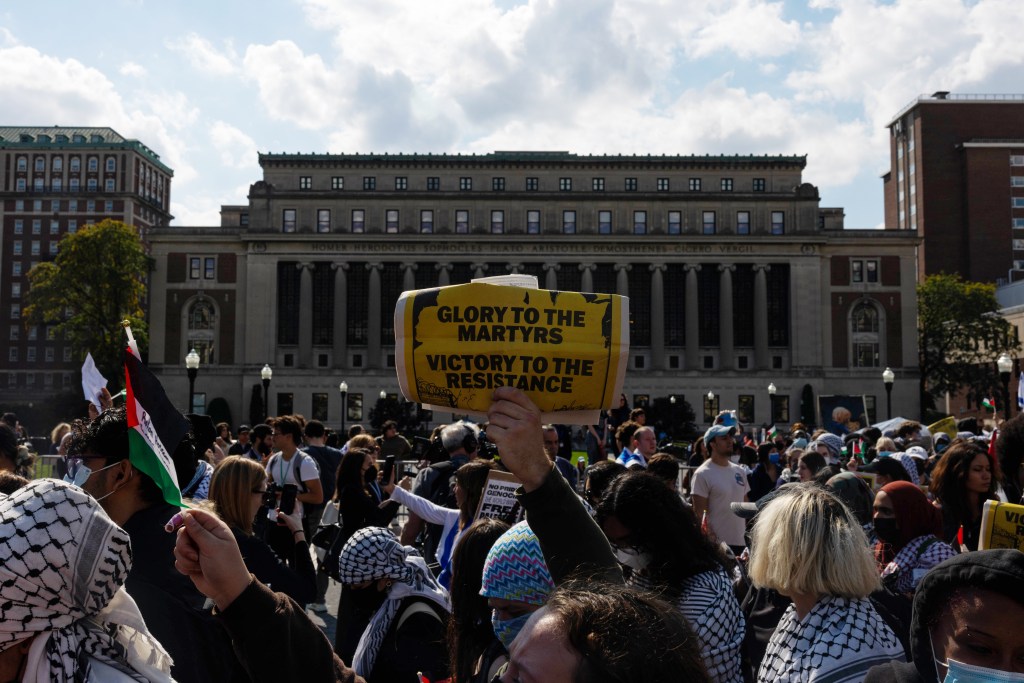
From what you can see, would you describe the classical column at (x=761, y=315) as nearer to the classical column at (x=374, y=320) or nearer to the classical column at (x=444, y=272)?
the classical column at (x=444, y=272)

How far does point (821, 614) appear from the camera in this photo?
12.9 feet

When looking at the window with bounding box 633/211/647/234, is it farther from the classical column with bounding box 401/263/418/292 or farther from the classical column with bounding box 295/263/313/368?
the classical column with bounding box 295/263/313/368

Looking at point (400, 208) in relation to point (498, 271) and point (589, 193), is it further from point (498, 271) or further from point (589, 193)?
point (589, 193)

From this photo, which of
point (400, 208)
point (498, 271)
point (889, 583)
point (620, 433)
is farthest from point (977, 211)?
point (889, 583)

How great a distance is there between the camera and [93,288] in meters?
72.1

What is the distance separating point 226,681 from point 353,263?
80.9 metres

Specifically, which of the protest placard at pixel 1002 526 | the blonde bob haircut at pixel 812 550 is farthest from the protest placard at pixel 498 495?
the protest placard at pixel 1002 526

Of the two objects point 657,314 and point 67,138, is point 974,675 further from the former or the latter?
point 67,138

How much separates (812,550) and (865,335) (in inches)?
3272

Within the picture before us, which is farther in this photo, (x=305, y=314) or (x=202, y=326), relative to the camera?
(x=202, y=326)

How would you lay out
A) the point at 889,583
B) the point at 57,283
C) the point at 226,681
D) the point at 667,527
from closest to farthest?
the point at 226,681
the point at 667,527
the point at 889,583
the point at 57,283

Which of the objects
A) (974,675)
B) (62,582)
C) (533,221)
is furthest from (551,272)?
(62,582)

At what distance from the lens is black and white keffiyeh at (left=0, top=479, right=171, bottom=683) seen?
8.40 ft

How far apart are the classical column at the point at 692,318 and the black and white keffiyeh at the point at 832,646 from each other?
79.0 m
